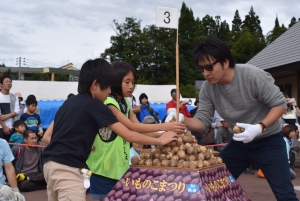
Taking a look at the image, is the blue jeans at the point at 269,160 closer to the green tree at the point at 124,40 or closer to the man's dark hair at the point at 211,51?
the man's dark hair at the point at 211,51

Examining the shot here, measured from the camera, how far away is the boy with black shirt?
2.84 m

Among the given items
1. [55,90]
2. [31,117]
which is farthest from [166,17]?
[55,90]

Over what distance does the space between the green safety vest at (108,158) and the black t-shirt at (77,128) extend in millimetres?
612

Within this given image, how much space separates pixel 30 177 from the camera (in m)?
7.09

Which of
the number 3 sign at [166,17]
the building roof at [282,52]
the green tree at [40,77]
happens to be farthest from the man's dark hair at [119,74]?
the green tree at [40,77]

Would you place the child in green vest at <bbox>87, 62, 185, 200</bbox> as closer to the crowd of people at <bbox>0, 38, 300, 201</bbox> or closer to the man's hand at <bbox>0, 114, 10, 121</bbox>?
the crowd of people at <bbox>0, 38, 300, 201</bbox>

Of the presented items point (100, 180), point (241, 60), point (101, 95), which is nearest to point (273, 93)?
point (101, 95)

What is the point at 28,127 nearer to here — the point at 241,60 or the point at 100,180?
the point at 100,180

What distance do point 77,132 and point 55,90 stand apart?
15968 mm

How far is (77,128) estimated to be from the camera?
286cm

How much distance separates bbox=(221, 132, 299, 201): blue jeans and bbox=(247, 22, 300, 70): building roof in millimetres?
8306

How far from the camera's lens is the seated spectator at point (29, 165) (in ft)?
23.1

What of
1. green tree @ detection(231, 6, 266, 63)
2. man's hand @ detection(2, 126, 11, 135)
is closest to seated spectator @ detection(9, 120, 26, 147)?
man's hand @ detection(2, 126, 11, 135)

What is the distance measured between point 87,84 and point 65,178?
68 centimetres
